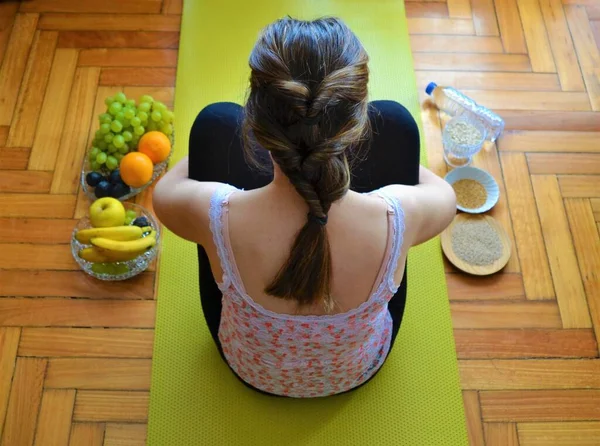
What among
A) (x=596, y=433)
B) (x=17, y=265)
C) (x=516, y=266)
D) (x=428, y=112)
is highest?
(x=428, y=112)

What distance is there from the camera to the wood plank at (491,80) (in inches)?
76.9

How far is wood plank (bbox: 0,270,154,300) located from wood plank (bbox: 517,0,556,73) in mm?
1593

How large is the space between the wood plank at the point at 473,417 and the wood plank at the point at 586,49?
1.16 metres

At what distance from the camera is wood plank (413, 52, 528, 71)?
6.52 feet

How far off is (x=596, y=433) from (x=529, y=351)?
0.84ft

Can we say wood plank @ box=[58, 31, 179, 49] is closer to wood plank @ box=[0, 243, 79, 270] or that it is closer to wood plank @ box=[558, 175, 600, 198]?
wood plank @ box=[0, 243, 79, 270]

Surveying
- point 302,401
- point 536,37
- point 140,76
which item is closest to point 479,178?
point 536,37

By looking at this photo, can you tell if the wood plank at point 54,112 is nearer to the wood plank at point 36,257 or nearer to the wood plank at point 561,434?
the wood plank at point 36,257

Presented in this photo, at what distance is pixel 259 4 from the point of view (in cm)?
205

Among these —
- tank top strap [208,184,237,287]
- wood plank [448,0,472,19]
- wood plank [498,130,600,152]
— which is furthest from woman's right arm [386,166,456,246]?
wood plank [448,0,472,19]

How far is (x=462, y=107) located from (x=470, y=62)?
26cm

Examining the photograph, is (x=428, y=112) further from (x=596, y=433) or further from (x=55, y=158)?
(x=55, y=158)

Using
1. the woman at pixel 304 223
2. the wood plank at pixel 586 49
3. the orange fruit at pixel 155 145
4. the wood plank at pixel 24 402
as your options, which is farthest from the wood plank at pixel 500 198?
the wood plank at pixel 24 402

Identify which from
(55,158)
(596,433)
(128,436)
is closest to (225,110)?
(55,158)
